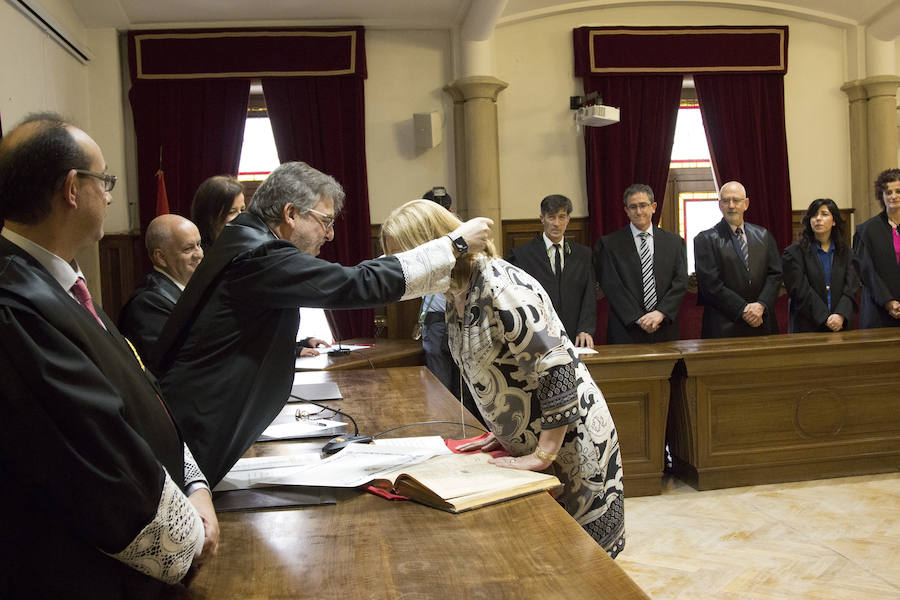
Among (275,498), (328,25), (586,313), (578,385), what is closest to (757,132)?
(586,313)

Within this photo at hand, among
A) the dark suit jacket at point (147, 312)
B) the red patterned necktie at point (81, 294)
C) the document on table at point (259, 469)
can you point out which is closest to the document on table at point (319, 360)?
the dark suit jacket at point (147, 312)

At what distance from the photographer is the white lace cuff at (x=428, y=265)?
1694 mm

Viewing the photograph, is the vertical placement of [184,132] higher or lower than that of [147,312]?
higher

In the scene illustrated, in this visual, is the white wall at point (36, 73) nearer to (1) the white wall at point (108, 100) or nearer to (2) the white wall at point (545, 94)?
(1) the white wall at point (108, 100)

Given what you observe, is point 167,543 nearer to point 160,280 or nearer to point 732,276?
point 160,280

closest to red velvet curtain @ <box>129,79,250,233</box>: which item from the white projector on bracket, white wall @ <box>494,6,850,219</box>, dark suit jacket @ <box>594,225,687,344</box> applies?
white wall @ <box>494,6,850,219</box>

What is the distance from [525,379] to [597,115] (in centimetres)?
482

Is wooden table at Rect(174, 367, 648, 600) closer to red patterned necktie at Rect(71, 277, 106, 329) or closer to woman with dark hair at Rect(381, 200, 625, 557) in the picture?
woman with dark hair at Rect(381, 200, 625, 557)

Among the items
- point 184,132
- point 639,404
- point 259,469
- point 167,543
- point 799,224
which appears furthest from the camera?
point 799,224

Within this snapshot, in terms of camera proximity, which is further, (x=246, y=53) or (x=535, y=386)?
(x=246, y=53)

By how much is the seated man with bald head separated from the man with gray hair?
89cm

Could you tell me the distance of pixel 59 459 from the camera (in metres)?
0.95

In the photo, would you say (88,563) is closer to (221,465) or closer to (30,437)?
(30,437)

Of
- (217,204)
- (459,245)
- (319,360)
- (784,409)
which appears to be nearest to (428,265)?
(459,245)
